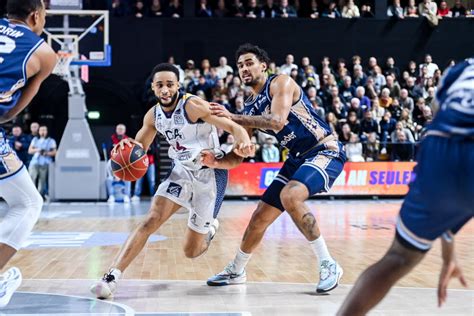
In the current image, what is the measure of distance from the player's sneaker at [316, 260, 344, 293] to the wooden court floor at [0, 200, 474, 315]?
0.26 ft

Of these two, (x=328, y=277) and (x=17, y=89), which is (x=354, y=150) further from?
(x=17, y=89)

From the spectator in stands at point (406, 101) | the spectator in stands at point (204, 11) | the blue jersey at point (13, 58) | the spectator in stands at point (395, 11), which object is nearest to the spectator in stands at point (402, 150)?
the spectator in stands at point (406, 101)

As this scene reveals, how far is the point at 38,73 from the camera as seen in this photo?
4117 millimetres

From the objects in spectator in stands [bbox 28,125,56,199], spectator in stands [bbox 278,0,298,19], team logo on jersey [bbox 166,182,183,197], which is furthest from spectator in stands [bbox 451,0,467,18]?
team logo on jersey [bbox 166,182,183,197]

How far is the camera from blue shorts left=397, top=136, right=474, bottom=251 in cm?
257

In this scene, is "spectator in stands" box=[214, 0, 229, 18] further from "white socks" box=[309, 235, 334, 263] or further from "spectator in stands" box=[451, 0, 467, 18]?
A: "white socks" box=[309, 235, 334, 263]

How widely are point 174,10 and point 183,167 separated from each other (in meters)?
14.8

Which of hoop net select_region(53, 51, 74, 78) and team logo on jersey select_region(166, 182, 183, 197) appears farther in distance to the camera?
hoop net select_region(53, 51, 74, 78)

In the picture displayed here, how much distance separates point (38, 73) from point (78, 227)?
6180 mm

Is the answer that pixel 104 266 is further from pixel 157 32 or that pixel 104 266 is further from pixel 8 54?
pixel 157 32

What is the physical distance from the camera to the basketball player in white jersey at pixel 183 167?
16.8 feet

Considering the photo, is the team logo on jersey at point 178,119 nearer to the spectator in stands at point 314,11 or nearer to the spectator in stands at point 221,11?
the spectator in stands at point 221,11

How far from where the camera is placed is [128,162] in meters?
5.27

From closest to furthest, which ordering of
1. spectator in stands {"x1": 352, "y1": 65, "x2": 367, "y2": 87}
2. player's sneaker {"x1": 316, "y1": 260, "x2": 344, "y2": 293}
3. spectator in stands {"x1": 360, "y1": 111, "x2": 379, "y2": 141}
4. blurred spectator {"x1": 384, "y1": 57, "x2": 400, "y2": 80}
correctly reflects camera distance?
player's sneaker {"x1": 316, "y1": 260, "x2": 344, "y2": 293} → spectator in stands {"x1": 360, "y1": 111, "x2": 379, "y2": 141} → spectator in stands {"x1": 352, "y1": 65, "x2": 367, "y2": 87} → blurred spectator {"x1": 384, "y1": 57, "x2": 400, "y2": 80}
